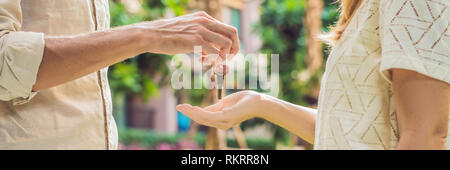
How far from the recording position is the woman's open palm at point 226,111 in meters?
1.12

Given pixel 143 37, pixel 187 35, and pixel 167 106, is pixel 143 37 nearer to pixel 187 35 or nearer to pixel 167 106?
pixel 187 35

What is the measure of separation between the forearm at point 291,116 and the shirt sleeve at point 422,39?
470 mm

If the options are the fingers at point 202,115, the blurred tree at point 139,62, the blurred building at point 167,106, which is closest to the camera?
the fingers at point 202,115

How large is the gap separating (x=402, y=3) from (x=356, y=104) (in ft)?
0.73

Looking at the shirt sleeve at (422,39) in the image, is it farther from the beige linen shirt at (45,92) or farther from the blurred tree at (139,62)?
the blurred tree at (139,62)

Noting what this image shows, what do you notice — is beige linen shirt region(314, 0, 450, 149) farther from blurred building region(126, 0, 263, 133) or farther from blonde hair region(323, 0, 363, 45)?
blurred building region(126, 0, 263, 133)

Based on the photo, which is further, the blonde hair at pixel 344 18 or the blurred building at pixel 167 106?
the blurred building at pixel 167 106

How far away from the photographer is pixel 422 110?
2.60ft

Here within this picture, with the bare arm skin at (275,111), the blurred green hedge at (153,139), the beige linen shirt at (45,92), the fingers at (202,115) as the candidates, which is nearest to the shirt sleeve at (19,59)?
the beige linen shirt at (45,92)

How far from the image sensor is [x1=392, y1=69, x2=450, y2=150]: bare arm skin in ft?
2.60

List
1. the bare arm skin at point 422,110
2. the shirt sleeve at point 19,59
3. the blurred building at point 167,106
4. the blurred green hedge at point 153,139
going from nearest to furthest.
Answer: the bare arm skin at point 422,110
the shirt sleeve at point 19,59
the blurred green hedge at point 153,139
the blurred building at point 167,106

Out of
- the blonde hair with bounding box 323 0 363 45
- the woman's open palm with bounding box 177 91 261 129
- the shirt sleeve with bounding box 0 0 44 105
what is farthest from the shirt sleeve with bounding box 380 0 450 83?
the shirt sleeve with bounding box 0 0 44 105

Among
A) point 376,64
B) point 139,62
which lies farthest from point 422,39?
point 139,62
